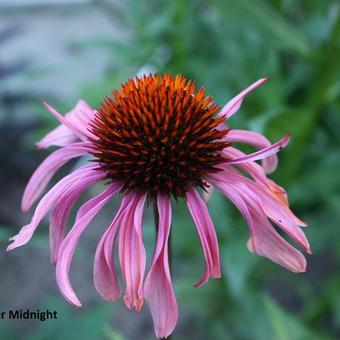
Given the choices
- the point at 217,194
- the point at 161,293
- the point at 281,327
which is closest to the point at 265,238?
the point at 161,293

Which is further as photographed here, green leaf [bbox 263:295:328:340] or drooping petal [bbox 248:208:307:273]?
green leaf [bbox 263:295:328:340]

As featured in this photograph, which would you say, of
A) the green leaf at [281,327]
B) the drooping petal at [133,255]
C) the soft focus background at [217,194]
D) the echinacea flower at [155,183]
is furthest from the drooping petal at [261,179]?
the green leaf at [281,327]

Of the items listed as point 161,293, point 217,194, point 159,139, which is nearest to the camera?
point 161,293

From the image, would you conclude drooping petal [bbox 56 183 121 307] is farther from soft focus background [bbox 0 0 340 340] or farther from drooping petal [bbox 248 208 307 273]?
soft focus background [bbox 0 0 340 340]

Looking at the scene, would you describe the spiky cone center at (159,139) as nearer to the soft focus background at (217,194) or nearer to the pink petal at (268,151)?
the pink petal at (268,151)

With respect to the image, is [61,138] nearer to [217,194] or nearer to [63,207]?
[63,207]

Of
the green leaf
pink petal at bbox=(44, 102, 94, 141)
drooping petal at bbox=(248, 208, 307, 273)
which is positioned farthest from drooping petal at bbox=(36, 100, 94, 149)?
the green leaf

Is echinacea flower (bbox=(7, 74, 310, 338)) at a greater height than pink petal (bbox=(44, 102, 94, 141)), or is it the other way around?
pink petal (bbox=(44, 102, 94, 141))
